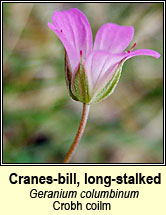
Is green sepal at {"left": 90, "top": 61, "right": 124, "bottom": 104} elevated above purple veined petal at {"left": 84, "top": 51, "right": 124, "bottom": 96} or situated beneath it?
situated beneath

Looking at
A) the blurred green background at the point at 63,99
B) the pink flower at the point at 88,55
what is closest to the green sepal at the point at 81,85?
the pink flower at the point at 88,55

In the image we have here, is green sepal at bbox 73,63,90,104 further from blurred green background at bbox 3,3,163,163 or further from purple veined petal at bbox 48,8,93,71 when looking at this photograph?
blurred green background at bbox 3,3,163,163

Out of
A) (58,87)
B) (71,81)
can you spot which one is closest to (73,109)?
(58,87)

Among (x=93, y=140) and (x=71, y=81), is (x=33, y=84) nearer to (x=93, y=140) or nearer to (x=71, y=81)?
(x=93, y=140)

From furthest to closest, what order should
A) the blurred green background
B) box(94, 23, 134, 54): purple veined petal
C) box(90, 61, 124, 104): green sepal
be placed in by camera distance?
the blurred green background
box(90, 61, 124, 104): green sepal
box(94, 23, 134, 54): purple veined petal

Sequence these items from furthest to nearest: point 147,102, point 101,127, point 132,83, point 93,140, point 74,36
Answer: point 132,83, point 147,102, point 101,127, point 93,140, point 74,36

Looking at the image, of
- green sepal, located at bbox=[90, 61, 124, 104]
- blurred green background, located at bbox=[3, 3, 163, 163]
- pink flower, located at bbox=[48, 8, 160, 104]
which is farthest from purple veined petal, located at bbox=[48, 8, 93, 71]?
blurred green background, located at bbox=[3, 3, 163, 163]

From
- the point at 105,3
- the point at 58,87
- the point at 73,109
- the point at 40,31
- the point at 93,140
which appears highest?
the point at 105,3
